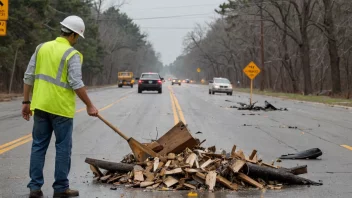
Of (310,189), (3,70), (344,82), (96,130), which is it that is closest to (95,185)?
(310,189)

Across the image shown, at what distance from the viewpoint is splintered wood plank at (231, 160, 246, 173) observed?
6.65 meters

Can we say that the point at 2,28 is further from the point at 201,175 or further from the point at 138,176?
the point at 201,175

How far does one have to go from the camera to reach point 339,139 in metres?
12.7

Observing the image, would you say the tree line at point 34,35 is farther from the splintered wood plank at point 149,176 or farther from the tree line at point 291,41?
the splintered wood plank at point 149,176

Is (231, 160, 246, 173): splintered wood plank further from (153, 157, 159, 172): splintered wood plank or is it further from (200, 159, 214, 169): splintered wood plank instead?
(153, 157, 159, 172): splintered wood plank

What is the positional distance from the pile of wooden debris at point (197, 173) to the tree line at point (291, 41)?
31907 mm

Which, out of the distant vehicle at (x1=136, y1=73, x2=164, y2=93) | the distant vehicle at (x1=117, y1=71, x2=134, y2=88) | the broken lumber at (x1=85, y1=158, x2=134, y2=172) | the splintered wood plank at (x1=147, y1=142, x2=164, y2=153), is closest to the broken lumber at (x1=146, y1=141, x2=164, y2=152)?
the splintered wood plank at (x1=147, y1=142, x2=164, y2=153)

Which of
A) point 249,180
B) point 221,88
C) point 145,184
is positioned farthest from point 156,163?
point 221,88

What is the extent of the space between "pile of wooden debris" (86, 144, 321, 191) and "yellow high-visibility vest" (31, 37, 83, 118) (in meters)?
1.44

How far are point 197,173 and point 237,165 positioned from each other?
1.79 ft

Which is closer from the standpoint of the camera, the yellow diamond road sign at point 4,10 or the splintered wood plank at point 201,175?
the splintered wood plank at point 201,175

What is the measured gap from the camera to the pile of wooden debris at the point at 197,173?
6.61 metres

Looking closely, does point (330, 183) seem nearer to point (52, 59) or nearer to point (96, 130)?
point (52, 59)

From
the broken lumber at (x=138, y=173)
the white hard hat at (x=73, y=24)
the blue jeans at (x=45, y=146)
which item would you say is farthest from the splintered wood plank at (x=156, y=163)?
the white hard hat at (x=73, y=24)
